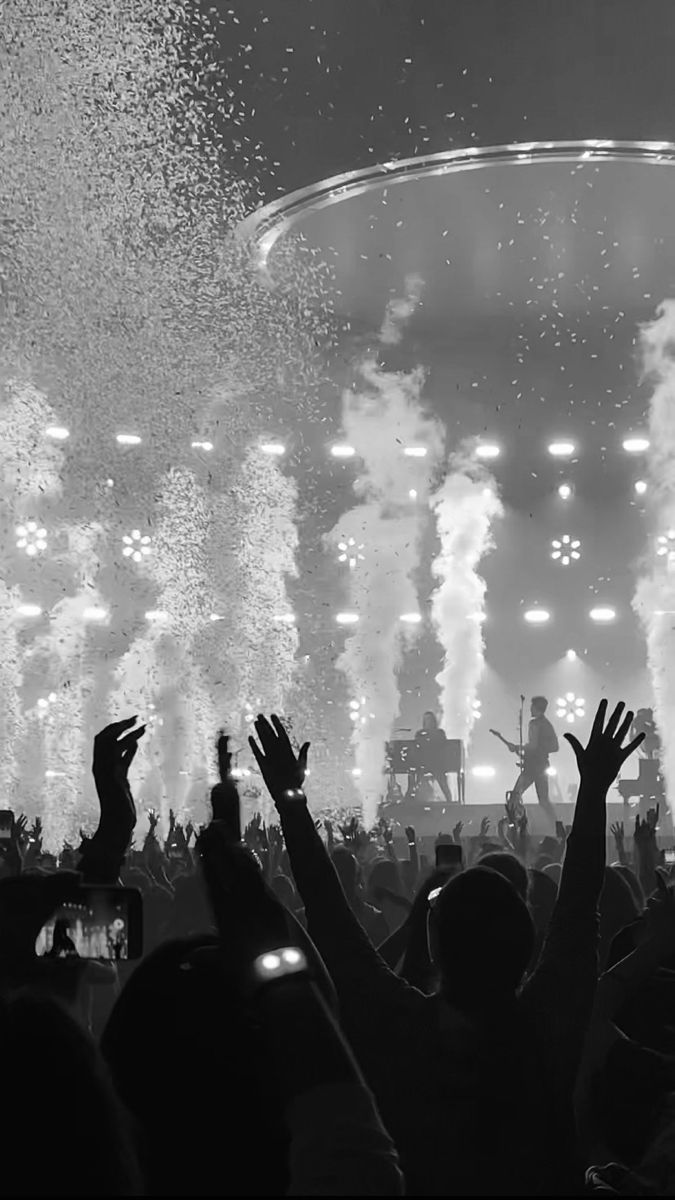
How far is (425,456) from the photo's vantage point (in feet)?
106

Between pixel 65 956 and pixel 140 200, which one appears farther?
pixel 140 200

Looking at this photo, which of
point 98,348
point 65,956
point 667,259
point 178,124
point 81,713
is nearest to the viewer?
point 65,956

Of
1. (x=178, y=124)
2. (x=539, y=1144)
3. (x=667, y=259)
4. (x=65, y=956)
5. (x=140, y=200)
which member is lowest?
(x=539, y=1144)

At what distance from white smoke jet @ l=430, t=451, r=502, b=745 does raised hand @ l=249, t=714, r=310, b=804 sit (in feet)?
93.9

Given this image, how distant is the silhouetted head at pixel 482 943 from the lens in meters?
2.44

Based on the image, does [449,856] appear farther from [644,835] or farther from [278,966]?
[644,835]

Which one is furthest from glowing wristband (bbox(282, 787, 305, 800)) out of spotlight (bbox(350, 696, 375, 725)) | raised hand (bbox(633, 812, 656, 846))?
spotlight (bbox(350, 696, 375, 725))

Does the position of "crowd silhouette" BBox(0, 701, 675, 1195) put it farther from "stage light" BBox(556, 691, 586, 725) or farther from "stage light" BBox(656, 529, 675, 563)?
"stage light" BBox(656, 529, 675, 563)

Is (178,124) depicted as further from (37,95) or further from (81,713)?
(81,713)

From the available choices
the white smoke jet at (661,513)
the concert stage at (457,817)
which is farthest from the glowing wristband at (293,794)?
the white smoke jet at (661,513)

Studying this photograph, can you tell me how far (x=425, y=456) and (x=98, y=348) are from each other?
8.58 meters

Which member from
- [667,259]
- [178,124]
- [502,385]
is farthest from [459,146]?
[502,385]

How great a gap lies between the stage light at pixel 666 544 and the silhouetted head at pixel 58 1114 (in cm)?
3026

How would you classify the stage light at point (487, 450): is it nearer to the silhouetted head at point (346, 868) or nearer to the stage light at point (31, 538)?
the stage light at point (31, 538)
